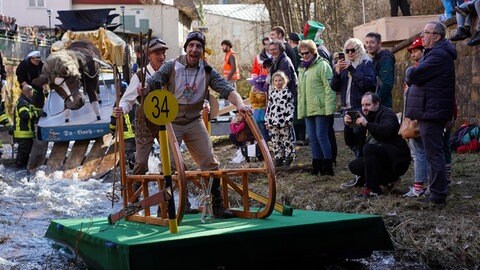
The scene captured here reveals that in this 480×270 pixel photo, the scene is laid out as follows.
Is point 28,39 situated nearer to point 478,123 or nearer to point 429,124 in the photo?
point 478,123

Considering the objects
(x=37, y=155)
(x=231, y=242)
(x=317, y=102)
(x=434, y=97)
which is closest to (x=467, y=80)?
(x=317, y=102)

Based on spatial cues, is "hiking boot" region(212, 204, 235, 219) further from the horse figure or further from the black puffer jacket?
the horse figure

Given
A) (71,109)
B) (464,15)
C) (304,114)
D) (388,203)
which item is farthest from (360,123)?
(71,109)

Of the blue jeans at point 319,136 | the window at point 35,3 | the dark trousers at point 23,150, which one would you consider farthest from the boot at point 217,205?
the window at point 35,3

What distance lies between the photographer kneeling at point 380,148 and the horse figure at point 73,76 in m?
7.98

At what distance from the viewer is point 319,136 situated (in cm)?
1164

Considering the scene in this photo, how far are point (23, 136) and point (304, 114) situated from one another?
22.3 ft

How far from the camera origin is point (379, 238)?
770cm

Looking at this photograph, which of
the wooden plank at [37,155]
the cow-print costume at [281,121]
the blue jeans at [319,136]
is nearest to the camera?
the blue jeans at [319,136]

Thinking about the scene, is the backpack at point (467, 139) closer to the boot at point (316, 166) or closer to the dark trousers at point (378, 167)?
the boot at point (316, 166)

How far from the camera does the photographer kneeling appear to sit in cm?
971

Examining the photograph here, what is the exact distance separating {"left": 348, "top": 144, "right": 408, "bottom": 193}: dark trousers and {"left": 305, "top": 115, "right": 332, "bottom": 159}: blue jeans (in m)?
1.71

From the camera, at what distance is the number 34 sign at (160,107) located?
22.6 ft

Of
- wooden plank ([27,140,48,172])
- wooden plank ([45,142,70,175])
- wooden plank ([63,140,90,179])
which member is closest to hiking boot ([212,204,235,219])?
wooden plank ([63,140,90,179])
